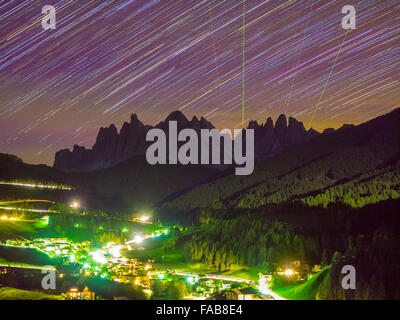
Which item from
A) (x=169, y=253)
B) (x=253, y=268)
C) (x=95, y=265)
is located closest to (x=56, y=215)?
(x=169, y=253)

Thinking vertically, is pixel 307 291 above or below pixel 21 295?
below

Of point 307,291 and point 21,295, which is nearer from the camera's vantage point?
point 21,295

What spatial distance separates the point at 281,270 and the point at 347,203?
245ft

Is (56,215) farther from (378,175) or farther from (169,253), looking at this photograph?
(378,175)

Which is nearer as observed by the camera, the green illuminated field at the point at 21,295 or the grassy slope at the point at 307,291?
the green illuminated field at the point at 21,295

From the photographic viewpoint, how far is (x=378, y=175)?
580 feet

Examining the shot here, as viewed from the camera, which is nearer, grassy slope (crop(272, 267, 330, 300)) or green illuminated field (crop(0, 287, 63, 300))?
green illuminated field (crop(0, 287, 63, 300))
